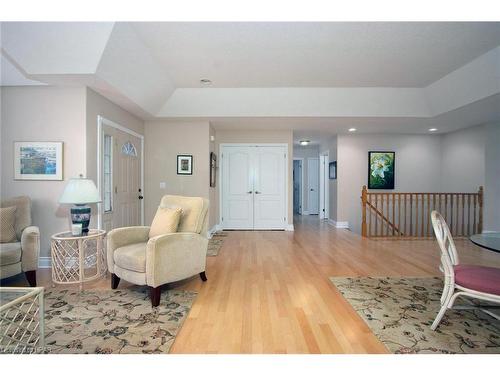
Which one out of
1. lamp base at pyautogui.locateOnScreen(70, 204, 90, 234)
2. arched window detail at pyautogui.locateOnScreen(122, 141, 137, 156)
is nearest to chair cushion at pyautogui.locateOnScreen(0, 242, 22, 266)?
lamp base at pyautogui.locateOnScreen(70, 204, 90, 234)

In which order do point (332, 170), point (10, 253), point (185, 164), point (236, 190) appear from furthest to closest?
1. point (332, 170)
2. point (236, 190)
3. point (185, 164)
4. point (10, 253)

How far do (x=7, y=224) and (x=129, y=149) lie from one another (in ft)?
7.21

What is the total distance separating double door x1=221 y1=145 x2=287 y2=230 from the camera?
646 centimetres

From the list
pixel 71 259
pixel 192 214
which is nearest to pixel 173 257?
pixel 192 214

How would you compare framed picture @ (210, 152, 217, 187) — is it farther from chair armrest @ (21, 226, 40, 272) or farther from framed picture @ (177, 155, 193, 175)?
chair armrest @ (21, 226, 40, 272)

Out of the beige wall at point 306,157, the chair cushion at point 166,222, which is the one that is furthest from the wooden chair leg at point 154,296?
the beige wall at point 306,157

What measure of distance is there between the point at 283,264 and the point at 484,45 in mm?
3658

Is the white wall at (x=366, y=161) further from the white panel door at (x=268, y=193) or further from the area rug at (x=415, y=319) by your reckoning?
the area rug at (x=415, y=319)

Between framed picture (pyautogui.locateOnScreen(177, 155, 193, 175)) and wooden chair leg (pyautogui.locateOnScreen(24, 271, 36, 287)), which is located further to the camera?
framed picture (pyautogui.locateOnScreen(177, 155, 193, 175))

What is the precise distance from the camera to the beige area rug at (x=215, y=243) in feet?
14.3

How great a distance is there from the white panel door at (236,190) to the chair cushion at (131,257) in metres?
3.74

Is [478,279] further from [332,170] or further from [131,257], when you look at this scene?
[332,170]

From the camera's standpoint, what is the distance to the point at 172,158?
17.7ft

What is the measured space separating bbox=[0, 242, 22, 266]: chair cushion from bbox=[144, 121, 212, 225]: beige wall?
266 cm
